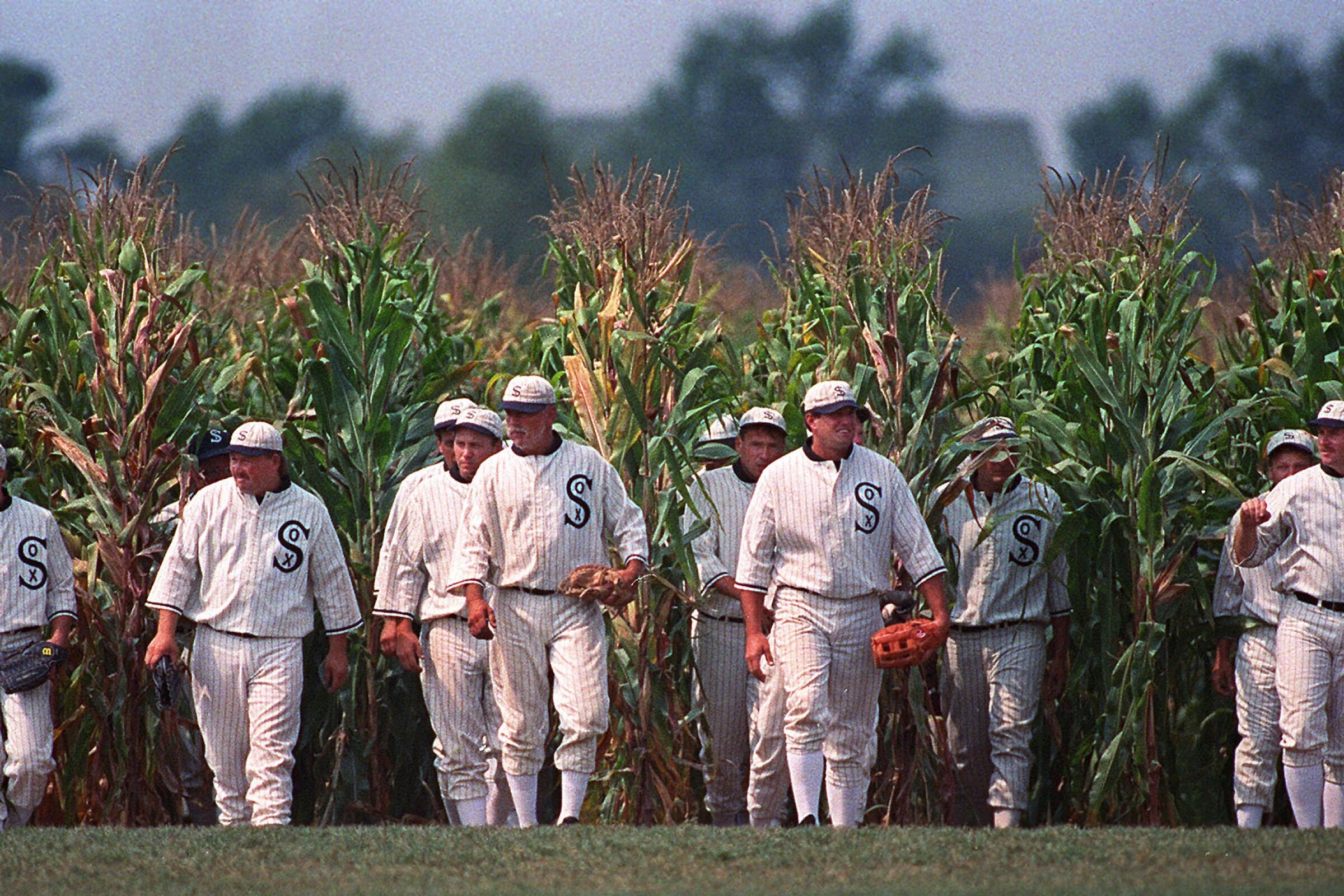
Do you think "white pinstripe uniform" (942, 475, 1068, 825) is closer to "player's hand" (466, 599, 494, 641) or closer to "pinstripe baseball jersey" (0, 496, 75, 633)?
"player's hand" (466, 599, 494, 641)

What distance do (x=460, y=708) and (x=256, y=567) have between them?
108 centimetres

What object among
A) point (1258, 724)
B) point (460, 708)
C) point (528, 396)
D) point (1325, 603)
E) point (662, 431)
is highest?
point (528, 396)

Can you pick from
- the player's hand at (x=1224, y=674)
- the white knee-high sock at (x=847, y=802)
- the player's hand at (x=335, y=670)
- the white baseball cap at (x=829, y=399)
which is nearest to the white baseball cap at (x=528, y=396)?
the white baseball cap at (x=829, y=399)

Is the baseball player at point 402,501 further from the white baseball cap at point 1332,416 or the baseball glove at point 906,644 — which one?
the white baseball cap at point 1332,416

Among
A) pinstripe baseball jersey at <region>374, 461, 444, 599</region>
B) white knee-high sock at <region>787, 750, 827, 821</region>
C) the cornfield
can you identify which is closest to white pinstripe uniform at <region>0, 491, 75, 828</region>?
the cornfield

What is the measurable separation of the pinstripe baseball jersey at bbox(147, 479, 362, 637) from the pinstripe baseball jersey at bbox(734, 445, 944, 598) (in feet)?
6.00

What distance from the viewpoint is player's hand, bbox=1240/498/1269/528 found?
754 cm

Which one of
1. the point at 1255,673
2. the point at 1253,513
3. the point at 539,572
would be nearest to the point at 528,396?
the point at 539,572

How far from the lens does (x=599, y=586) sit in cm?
756

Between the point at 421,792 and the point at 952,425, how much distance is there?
3.11m

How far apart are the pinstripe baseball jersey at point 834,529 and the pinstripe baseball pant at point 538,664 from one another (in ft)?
2.45

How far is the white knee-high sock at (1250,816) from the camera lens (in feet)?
25.7

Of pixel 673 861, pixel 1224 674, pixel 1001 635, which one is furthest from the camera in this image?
pixel 1001 635

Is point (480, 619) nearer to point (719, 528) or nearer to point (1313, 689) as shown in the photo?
point (719, 528)
